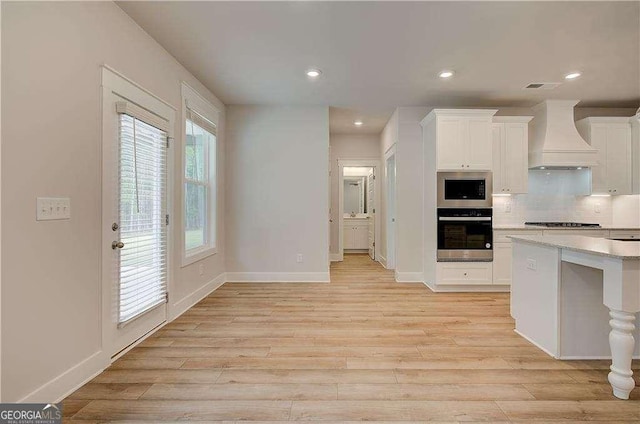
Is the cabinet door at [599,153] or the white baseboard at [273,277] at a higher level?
the cabinet door at [599,153]

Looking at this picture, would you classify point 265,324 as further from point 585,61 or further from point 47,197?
point 585,61

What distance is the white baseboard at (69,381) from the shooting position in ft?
5.64

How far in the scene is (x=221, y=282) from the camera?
4609 millimetres

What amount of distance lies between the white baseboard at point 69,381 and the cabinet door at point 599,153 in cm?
616

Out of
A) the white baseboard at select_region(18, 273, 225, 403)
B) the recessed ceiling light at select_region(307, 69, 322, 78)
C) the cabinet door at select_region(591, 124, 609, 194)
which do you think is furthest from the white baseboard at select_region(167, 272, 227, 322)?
the cabinet door at select_region(591, 124, 609, 194)

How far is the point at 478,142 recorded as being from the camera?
4.21 metres

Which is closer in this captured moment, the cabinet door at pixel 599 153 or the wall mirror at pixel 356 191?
the cabinet door at pixel 599 153

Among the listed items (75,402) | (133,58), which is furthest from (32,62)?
(75,402)

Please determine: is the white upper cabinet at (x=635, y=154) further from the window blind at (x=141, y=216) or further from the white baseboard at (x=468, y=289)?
the window blind at (x=141, y=216)

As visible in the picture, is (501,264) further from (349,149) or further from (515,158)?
(349,149)

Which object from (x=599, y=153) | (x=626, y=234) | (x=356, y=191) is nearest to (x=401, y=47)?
(x=599, y=153)

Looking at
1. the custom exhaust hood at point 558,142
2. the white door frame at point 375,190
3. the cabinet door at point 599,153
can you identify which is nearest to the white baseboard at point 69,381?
the white door frame at point 375,190

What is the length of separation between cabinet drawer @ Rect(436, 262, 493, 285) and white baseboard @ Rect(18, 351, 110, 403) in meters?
3.81

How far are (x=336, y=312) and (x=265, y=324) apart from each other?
32.2 inches
